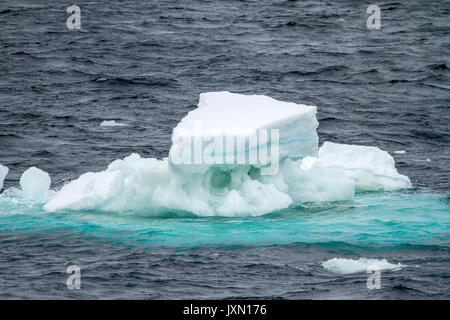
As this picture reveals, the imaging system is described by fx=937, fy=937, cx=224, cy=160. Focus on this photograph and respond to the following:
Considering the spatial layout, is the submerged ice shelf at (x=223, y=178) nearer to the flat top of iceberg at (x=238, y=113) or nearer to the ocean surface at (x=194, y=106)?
the flat top of iceberg at (x=238, y=113)

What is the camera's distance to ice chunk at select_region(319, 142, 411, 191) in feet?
73.2

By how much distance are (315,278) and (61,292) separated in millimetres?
4162

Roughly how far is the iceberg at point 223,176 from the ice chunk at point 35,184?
0.52m

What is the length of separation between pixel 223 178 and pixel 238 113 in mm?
1464

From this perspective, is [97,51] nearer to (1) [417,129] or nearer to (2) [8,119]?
(2) [8,119]

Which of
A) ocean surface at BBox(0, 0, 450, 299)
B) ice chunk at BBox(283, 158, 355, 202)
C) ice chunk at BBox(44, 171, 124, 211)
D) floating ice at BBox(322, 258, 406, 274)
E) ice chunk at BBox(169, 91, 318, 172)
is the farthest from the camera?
ice chunk at BBox(283, 158, 355, 202)

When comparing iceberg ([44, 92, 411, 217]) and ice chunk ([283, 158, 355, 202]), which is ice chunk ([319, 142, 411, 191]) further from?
ice chunk ([283, 158, 355, 202])

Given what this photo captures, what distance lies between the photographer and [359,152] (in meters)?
23.0

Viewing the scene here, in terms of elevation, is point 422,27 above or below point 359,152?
above

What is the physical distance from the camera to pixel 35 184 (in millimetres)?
21141

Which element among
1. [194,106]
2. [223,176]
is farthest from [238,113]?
[194,106]

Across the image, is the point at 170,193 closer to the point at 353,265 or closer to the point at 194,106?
the point at 353,265

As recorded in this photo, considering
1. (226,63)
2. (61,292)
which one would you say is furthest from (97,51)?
(61,292)

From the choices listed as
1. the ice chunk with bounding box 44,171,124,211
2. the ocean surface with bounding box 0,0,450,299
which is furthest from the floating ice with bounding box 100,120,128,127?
the ice chunk with bounding box 44,171,124,211
